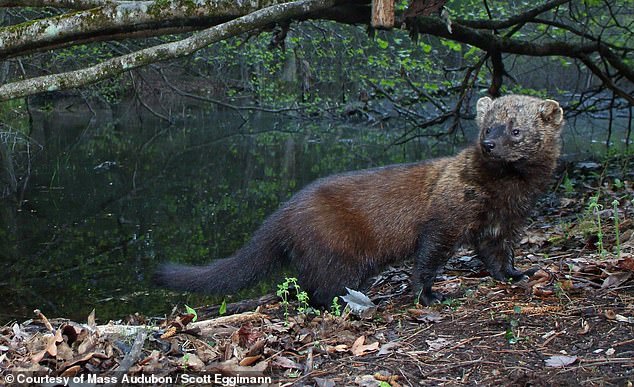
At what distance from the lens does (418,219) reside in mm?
5457

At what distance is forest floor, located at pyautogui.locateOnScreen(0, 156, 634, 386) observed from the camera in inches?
134

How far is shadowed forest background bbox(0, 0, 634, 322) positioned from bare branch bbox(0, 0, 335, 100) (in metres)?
0.02

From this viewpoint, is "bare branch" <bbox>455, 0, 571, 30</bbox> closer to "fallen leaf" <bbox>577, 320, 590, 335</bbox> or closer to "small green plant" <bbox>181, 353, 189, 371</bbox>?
"fallen leaf" <bbox>577, 320, 590, 335</bbox>

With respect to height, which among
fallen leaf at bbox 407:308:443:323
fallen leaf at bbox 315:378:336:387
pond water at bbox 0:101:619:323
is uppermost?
fallen leaf at bbox 315:378:336:387

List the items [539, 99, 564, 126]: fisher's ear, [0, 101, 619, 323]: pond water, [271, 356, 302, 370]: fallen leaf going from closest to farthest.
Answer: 1. [271, 356, 302, 370]: fallen leaf
2. [539, 99, 564, 126]: fisher's ear
3. [0, 101, 619, 323]: pond water

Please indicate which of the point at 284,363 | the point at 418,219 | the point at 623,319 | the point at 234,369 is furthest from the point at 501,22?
the point at 234,369

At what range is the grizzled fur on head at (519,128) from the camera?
16.9 feet

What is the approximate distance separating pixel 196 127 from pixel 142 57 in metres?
16.4

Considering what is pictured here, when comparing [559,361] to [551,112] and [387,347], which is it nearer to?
[387,347]

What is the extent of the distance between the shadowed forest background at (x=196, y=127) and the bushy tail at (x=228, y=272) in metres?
1.33

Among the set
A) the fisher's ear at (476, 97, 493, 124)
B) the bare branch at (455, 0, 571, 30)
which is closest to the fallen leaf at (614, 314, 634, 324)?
the fisher's ear at (476, 97, 493, 124)

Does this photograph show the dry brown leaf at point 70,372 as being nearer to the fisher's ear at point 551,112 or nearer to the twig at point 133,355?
the twig at point 133,355

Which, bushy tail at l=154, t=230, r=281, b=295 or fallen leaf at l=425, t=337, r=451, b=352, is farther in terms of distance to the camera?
bushy tail at l=154, t=230, r=281, b=295

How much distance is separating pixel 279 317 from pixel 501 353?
1.95 metres
